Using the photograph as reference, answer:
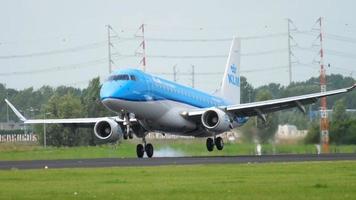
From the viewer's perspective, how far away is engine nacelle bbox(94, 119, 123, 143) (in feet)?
201

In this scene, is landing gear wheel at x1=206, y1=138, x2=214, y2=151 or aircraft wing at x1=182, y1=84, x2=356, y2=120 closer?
aircraft wing at x1=182, y1=84, x2=356, y2=120

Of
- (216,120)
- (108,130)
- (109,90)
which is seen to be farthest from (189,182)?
(108,130)

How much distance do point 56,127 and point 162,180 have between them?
7436 centimetres

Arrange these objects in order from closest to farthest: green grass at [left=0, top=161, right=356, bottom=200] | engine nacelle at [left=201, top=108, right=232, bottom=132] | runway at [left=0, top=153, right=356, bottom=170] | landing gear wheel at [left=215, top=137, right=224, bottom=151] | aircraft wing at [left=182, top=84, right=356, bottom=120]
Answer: green grass at [left=0, top=161, right=356, bottom=200] → runway at [left=0, top=153, right=356, bottom=170] → engine nacelle at [left=201, top=108, right=232, bottom=132] → aircraft wing at [left=182, top=84, right=356, bottom=120] → landing gear wheel at [left=215, top=137, right=224, bottom=151]

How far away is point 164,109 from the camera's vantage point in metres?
59.1

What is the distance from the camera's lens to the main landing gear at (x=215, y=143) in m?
63.2

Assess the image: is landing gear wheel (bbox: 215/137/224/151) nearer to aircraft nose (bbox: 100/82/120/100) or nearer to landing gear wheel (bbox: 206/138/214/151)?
landing gear wheel (bbox: 206/138/214/151)

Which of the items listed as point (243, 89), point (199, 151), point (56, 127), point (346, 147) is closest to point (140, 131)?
point (199, 151)

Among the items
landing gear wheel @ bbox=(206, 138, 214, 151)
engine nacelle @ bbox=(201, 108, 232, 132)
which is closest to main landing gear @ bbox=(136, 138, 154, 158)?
engine nacelle @ bbox=(201, 108, 232, 132)

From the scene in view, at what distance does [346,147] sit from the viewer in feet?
216

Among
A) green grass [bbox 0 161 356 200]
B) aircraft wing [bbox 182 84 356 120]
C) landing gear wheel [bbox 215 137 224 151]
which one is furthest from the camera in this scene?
landing gear wheel [bbox 215 137 224 151]

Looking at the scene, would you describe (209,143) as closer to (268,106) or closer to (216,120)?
(216,120)

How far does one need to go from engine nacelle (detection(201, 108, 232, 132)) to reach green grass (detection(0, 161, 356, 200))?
1765 cm

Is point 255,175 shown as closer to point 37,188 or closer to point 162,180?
point 162,180
